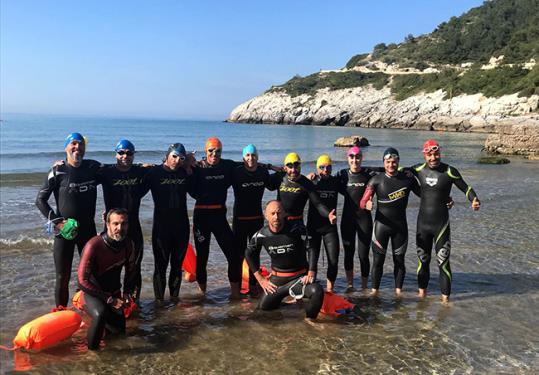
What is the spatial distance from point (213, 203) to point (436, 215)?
3.09 m

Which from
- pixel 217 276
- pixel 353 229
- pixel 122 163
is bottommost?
pixel 217 276

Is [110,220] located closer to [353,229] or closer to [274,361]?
[274,361]

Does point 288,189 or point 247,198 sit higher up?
point 288,189

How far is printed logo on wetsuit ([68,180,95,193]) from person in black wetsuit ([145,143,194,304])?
68 cm

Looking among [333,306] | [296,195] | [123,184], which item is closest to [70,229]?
[123,184]

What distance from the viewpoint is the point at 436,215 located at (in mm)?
6301

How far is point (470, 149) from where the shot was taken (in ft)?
113

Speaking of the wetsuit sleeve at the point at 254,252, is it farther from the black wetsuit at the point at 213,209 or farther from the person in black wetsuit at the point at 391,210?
the person in black wetsuit at the point at 391,210

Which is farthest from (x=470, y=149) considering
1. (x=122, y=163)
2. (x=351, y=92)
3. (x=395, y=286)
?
(x=351, y=92)

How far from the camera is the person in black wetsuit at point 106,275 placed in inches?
182

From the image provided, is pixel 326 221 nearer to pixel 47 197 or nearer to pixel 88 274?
pixel 88 274

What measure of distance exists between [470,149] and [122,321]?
3417cm

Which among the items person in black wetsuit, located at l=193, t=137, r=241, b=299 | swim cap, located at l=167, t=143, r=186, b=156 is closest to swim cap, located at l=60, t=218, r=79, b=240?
swim cap, located at l=167, t=143, r=186, b=156

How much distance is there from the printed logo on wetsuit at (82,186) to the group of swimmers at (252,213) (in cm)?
1
